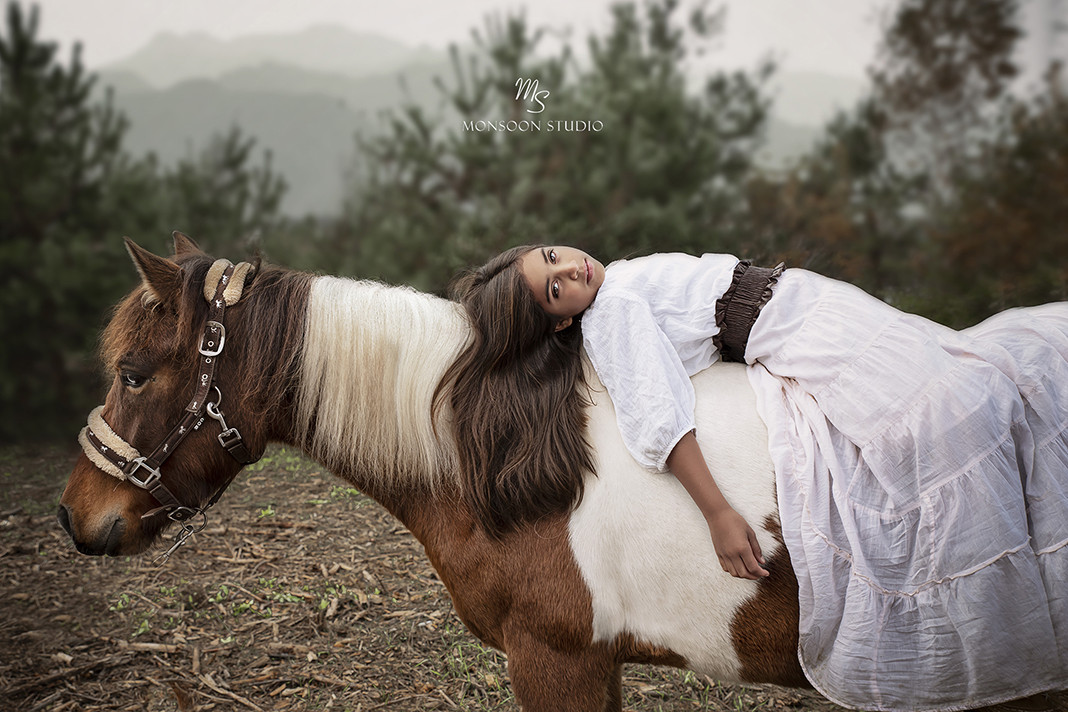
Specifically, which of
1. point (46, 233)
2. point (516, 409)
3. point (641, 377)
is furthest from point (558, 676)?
point (46, 233)

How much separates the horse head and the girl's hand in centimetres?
131

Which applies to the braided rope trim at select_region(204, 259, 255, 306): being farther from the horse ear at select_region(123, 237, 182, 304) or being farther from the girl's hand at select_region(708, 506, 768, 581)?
the girl's hand at select_region(708, 506, 768, 581)

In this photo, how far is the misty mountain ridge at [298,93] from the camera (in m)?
7.66

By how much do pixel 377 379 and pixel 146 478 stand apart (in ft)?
2.38

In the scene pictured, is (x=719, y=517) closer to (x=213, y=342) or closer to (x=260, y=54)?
(x=213, y=342)

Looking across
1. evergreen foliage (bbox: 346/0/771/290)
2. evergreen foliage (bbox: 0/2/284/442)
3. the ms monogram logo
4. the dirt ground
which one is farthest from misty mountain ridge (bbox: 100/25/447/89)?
the dirt ground

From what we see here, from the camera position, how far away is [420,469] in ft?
6.06

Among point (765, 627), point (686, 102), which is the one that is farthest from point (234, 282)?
point (686, 102)

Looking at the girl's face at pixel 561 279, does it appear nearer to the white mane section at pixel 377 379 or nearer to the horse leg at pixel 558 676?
the white mane section at pixel 377 379

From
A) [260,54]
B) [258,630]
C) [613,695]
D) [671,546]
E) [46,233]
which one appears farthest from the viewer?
[260,54]

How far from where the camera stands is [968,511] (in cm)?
145

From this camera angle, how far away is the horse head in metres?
1.78

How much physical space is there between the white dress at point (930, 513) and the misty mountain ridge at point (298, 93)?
256 inches

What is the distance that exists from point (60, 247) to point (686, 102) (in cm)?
676
